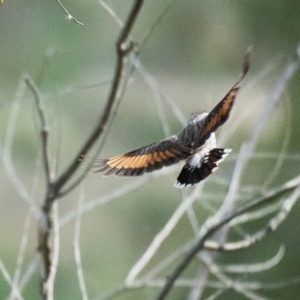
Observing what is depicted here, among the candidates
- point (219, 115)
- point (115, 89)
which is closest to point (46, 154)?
point (115, 89)

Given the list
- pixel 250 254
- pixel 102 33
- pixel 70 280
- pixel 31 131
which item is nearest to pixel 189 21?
pixel 102 33

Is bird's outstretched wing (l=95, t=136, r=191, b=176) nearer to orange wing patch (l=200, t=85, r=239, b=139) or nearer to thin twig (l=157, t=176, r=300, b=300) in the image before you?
orange wing patch (l=200, t=85, r=239, b=139)

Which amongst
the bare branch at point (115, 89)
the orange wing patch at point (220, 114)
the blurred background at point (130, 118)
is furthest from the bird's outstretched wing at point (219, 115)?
the blurred background at point (130, 118)

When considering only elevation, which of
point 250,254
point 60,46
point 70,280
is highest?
point 60,46

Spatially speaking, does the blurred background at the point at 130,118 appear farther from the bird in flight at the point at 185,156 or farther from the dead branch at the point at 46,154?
the bird in flight at the point at 185,156

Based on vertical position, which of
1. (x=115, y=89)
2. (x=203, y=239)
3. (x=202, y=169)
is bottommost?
(x=203, y=239)

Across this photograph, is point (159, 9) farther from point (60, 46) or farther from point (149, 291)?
point (149, 291)

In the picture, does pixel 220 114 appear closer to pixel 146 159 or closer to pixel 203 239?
pixel 146 159
